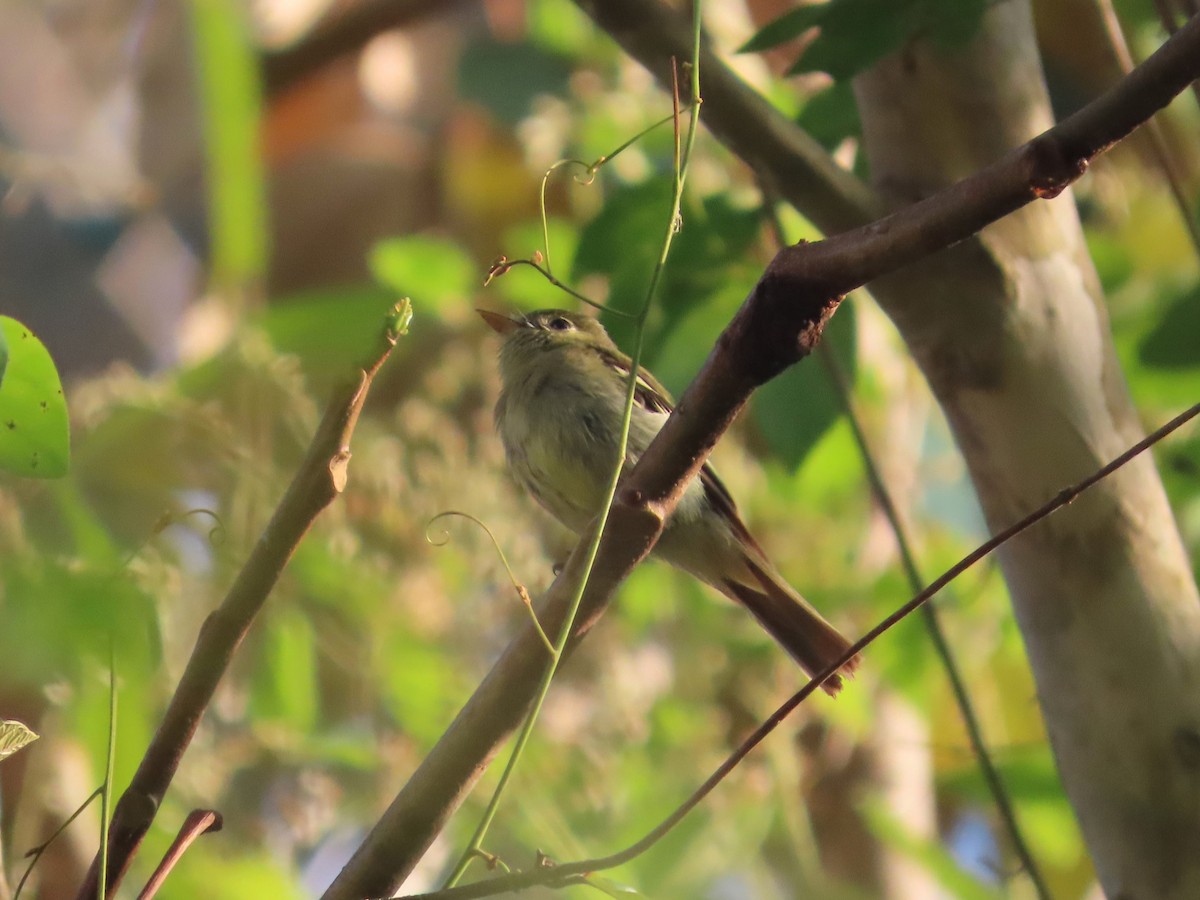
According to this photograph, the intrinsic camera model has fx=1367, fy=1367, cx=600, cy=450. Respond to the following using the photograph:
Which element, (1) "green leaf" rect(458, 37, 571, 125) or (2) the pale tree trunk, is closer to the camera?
(2) the pale tree trunk

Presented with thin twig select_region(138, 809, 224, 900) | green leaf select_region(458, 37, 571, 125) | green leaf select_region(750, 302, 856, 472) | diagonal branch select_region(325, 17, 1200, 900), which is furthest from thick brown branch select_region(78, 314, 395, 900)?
green leaf select_region(458, 37, 571, 125)

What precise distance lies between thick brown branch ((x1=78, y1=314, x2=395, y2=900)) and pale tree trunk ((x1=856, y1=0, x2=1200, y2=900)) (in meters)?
0.87

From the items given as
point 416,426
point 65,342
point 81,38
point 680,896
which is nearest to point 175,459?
point 416,426

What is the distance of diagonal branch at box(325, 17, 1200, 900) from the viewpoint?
3.10 feet

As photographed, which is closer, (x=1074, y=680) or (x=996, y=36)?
(x=1074, y=680)

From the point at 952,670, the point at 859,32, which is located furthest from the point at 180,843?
the point at 859,32

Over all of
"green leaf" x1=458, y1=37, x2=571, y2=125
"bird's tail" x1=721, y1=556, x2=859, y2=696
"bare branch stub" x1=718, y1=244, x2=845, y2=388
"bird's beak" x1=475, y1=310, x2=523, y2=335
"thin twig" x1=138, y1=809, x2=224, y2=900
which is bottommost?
"thin twig" x1=138, y1=809, x2=224, y2=900

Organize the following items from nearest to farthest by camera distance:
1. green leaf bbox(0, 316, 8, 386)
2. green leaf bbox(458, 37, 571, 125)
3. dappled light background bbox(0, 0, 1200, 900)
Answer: green leaf bbox(0, 316, 8, 386) → dappled light background bbox(0, 0, 1200, 900) → green leaf bbox(458, 37, 571, 125)

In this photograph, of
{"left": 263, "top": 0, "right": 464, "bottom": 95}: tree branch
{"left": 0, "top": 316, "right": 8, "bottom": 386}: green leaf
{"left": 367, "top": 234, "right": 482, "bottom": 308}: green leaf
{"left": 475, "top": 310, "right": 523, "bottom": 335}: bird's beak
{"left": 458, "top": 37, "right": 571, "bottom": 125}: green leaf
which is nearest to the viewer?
{"left": 0, "top": 316, "right": 8, "bottom": 386}: green leaf

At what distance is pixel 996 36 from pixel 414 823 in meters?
1.22

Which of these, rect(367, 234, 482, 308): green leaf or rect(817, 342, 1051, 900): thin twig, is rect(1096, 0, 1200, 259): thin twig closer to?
rect(817, 342, 1051, 900): thin twig

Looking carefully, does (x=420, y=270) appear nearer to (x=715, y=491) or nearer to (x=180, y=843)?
(x=715, y=491)

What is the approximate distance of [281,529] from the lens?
37.6 inches

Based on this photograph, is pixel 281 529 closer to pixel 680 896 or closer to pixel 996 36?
pixel 996 36
